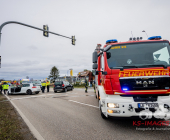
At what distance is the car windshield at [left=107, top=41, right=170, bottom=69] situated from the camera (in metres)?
4.12

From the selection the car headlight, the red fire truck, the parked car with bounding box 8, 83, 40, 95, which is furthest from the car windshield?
the parked car with bounding box 8, 83, 40, 95

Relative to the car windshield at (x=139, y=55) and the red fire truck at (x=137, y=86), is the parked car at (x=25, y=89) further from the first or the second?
the red fire truck at (x=137, y=86)

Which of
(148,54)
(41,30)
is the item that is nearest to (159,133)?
(148,54)

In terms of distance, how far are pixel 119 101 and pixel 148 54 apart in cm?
172

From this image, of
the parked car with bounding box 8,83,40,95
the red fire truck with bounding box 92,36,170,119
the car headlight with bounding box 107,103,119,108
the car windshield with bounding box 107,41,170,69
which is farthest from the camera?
the parked car with bounding box 8,83,40,95

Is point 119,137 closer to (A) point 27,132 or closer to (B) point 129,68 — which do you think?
(B) point 129,68

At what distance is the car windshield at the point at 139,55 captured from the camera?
4.12 m

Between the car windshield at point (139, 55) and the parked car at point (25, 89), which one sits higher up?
the car windshield at point (139, 55)

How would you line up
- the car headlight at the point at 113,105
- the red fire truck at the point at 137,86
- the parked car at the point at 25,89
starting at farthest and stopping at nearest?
1. the parked car at the point at 25,89
2. the car headlight at the point at 113,105
3. the red fire truck at the point at 137,86

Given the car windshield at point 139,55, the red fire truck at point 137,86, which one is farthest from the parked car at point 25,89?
the red fire truck at point 137,86

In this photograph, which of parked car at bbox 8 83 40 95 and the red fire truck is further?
parked car at bbox 8 83 40 95

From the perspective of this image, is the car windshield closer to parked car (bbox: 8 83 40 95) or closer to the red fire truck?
the red fire truck

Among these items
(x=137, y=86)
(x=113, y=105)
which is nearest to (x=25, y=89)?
(x=113, y=105)

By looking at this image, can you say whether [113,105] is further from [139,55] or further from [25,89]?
[25,89]
